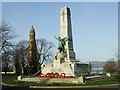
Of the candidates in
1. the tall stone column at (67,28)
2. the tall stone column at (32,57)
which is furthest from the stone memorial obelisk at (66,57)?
the tall stone column at (32,57)

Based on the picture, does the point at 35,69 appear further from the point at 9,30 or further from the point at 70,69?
the point at 9,30

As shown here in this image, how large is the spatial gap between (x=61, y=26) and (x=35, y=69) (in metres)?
26.7

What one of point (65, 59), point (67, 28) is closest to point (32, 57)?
point (67, 28)

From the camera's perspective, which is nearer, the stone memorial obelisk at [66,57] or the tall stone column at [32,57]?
the stone memorial obelisk at [66,57]

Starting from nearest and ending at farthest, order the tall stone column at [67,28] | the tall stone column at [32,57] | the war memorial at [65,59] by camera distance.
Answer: the war memorial at [65,59] < the tall stone column at [67,28] < the tall stone column at [32,57]

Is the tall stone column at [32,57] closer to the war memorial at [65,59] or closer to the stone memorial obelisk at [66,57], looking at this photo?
the war memorial at [65,59]

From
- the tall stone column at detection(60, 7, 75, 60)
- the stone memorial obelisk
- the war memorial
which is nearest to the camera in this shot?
the war memorial

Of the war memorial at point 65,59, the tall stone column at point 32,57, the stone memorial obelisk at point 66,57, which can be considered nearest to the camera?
the war memorial at point 65,59

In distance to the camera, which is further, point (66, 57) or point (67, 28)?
point (67, 28)

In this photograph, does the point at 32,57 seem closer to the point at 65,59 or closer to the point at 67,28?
the point at 67,28

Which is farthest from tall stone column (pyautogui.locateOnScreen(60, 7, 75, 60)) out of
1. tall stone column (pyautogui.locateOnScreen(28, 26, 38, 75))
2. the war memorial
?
tall stone column (pyautogui.locateOnScreen(28, 26, 38, 75))

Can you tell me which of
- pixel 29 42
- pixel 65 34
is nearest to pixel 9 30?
pixel 65 34

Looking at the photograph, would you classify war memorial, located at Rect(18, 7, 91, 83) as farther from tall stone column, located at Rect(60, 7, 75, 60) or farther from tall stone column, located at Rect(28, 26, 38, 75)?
tall stone column, located at Rect(28, 26, 38, 75)

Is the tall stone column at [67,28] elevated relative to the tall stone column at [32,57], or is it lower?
elevated
